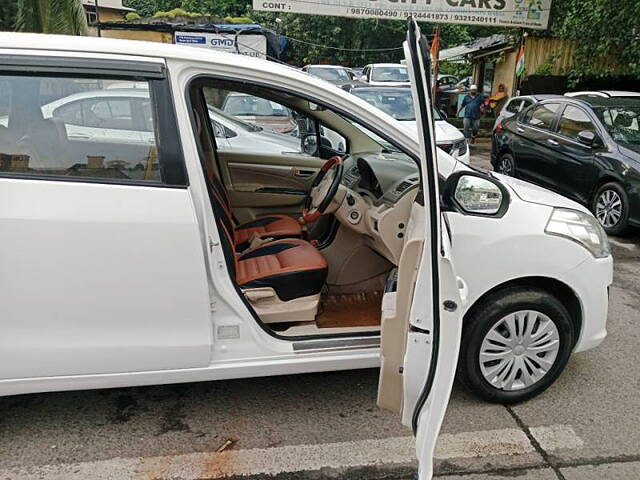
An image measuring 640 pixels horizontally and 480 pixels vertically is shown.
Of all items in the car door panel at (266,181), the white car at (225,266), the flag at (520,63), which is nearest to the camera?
the white car at (225,266)

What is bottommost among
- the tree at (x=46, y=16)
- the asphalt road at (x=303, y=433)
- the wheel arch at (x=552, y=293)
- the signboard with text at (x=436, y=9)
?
the asphalt road at (x=303, y=433)

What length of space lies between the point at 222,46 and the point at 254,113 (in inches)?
237

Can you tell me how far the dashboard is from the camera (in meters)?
2.69

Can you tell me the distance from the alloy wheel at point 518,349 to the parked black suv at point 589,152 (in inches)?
149

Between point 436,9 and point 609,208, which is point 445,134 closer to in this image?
→ point 609,208

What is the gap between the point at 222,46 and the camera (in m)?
13.4

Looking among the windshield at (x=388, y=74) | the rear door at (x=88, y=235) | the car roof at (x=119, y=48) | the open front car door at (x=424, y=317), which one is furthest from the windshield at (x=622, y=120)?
the windshield at (x=388, y=74)

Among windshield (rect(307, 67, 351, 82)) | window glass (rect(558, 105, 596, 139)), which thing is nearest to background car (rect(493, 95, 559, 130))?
window glass (rect(558, 105, 596, 139))

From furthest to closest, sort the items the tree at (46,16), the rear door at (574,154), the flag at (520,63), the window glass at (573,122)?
the flag at (520,63) < the tree at (46,16) < the window glass at (573,122) < the rear door at (574,154)

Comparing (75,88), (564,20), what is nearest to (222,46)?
(564,20)

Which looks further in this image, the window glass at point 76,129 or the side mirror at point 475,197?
the side mirror at point 475,197

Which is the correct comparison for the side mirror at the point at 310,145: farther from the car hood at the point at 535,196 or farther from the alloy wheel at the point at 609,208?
the alloy wheel at the point at 609,208

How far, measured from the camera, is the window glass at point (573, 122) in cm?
651

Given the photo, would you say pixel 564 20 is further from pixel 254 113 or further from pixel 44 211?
pixel 44 211
